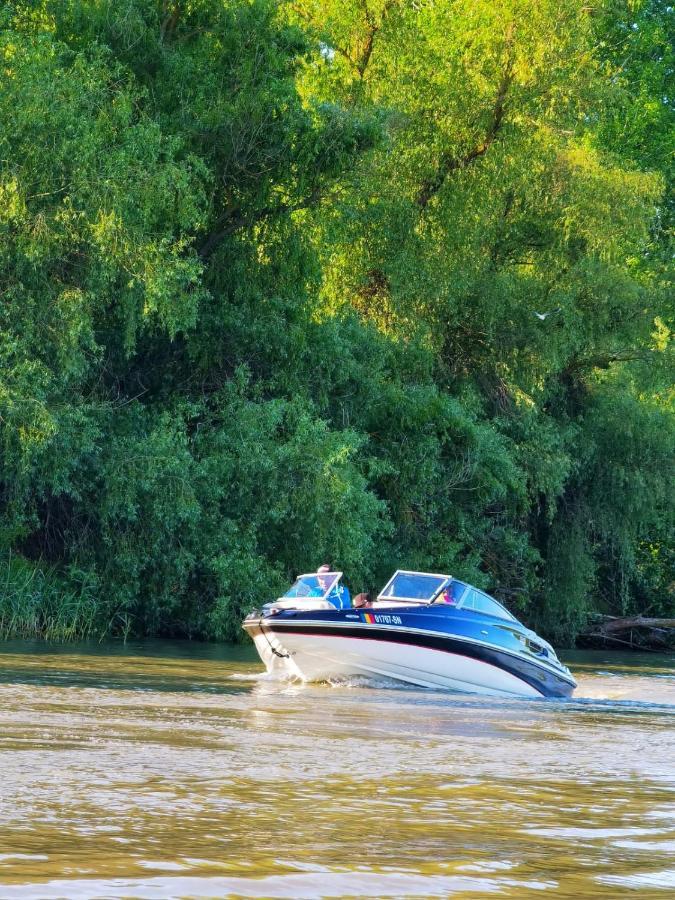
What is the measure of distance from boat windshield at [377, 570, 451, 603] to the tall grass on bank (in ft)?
23.0

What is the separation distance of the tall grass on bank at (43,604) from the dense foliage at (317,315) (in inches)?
2.8

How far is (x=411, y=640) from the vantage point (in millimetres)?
20938

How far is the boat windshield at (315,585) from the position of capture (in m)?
21.5

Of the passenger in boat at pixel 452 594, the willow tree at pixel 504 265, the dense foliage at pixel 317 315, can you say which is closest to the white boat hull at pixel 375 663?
the passenger in boat at pixel 452 594

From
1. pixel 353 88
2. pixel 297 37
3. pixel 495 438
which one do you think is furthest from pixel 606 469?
pixel 297 37

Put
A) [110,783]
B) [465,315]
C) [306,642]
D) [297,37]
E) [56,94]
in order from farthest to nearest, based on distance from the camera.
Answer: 1. [465,315]
2. [297,37]
3. [56,94]
4. [306,642]
5. [110,783]

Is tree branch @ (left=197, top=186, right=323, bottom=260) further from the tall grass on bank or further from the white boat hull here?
the white boat hull

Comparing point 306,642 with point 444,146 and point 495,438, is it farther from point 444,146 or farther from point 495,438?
point 444,146

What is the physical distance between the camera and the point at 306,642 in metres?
20.5

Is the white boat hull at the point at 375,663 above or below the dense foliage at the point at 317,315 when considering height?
below

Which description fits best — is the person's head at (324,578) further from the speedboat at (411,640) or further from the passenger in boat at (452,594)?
the passenger in boat at (452,594)

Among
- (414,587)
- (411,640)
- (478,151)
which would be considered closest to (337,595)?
(414,587)

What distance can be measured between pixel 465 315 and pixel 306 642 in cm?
1676

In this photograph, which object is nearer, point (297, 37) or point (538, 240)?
point (297, 37)
